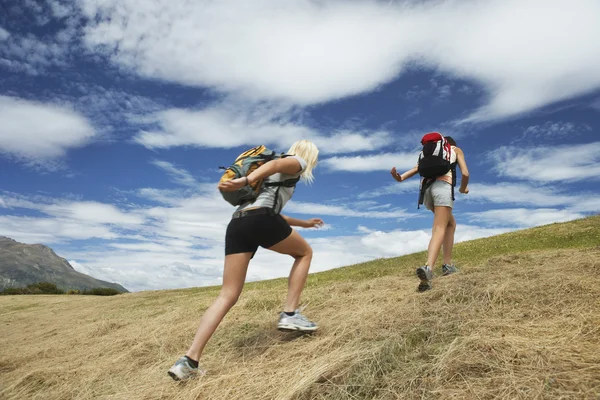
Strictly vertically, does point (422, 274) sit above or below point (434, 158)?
below

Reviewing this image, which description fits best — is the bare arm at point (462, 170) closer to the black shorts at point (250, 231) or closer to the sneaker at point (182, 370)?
the black shorts at point (250, 231)

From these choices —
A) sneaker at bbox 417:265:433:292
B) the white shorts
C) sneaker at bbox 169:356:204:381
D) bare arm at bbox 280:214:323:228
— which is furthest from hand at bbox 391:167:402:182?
sneaker at bbox 169:356:204:381

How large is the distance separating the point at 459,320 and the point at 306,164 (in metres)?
2.32

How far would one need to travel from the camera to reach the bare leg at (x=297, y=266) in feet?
16.1

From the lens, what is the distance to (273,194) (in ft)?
15.0

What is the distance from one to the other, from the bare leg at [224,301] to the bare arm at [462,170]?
14.5 ft

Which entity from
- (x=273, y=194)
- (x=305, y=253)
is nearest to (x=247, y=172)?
(x=273, y=194)

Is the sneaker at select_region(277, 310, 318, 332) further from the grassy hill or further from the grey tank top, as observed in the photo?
the grey tank top

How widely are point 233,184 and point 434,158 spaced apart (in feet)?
13.2

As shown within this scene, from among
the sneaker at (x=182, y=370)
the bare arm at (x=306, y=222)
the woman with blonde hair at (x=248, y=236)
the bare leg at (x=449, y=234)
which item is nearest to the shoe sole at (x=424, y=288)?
the bare leg at (x=449, y=234)

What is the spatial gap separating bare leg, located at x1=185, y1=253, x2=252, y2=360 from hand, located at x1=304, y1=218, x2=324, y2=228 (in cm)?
111

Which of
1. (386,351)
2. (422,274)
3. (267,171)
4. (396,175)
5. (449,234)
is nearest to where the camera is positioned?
(386,351)

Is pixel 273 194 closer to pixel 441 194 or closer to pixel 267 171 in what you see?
pixel 267 171

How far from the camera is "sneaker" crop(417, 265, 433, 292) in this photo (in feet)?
20.8
